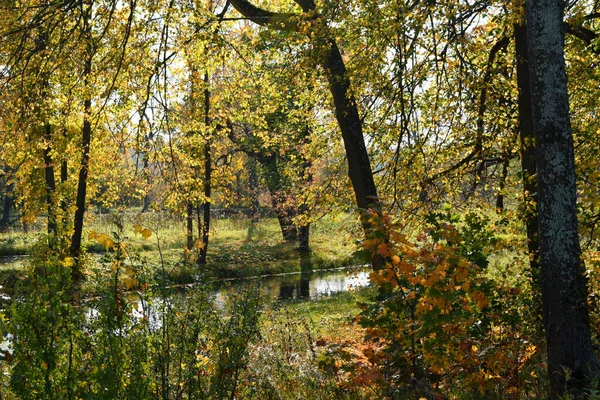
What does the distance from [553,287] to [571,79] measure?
15.3 feet

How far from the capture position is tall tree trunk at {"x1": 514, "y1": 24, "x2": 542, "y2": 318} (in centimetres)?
613

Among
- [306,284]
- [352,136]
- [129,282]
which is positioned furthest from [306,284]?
[129,282]

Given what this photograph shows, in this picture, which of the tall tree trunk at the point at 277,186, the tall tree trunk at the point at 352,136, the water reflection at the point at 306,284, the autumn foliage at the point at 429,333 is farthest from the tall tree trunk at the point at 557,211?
the tall tree trunk at the point at 277,186

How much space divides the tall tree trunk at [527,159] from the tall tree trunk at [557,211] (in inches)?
59.8

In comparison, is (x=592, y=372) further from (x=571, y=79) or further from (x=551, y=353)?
(x=571, y=79)

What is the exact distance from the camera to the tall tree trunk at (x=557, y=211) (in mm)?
4340

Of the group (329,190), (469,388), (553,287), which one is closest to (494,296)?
(469,388)

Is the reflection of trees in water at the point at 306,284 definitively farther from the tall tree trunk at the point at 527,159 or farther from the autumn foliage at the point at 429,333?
the autumn foliage at the point at 429,333

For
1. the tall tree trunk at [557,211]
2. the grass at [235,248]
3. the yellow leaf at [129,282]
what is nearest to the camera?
the yellow leaf at [129,282]

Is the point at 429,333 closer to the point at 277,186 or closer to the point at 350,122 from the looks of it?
the point at 350,122

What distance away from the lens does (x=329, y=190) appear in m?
9.76

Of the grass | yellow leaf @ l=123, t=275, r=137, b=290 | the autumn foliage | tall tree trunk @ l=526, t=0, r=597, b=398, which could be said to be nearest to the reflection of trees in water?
the grass

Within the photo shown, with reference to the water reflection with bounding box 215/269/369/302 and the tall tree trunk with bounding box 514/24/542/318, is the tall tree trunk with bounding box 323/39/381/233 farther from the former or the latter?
the water reflection with bounding box 215/269/369/302

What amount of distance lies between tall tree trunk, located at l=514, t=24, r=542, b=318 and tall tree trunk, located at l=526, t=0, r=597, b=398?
1520 mm
